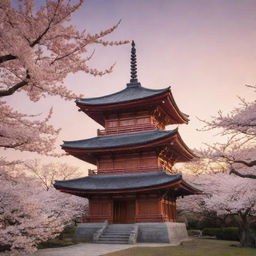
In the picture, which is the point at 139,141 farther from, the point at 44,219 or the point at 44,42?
the point at 44,42

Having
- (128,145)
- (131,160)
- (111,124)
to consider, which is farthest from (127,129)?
(128,145)

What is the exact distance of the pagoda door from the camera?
2572 centimetres

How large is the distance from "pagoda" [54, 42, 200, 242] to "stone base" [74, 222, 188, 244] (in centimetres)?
65

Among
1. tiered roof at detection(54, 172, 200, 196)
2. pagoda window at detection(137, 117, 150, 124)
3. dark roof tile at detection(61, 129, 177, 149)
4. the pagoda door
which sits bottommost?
the pagoda door

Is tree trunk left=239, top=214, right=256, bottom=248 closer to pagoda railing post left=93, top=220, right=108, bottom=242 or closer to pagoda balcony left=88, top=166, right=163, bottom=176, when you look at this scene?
pagoda balcony left=88, top=166, right=163, bottom=176

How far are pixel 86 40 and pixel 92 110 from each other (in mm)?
20732

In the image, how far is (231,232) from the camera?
30656 mm

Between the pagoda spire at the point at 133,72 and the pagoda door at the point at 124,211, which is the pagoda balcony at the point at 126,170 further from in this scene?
the pagoda spire at the point at 133,72

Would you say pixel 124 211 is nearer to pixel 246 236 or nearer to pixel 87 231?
pixel 87 231

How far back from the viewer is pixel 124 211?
26016mm

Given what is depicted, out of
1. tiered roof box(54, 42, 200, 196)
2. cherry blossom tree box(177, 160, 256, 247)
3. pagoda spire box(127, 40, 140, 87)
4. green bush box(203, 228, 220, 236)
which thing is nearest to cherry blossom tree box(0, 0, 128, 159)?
cherry blossom tree box(177, 160, 256, 247)

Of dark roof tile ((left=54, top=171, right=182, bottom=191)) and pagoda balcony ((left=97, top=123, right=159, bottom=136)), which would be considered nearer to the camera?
dark roof tile ((left=54, top=171, right=182, bottom=191))

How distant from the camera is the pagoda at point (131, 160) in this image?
78.4 feet

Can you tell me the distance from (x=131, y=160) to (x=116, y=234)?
6.52 m
